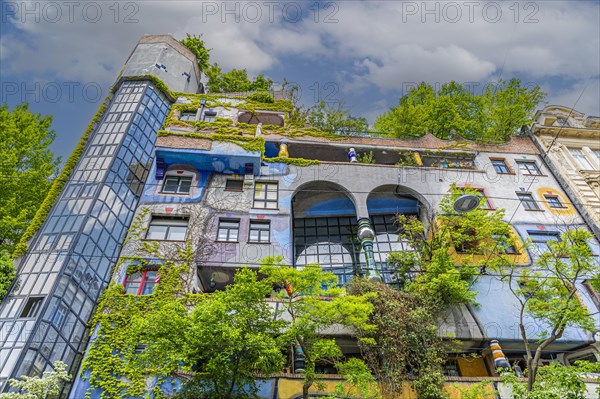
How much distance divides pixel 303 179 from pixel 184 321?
11.3m

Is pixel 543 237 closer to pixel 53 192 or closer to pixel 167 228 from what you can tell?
pixel 167 228

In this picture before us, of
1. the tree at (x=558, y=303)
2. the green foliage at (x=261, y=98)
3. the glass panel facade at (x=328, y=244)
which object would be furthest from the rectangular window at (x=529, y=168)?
the green foliage at (x=261, y=98)

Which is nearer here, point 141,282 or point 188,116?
point 141,282

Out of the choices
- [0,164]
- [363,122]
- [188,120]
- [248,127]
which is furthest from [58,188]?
[363,122]

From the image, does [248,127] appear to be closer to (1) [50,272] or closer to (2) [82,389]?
(1) [50,272]

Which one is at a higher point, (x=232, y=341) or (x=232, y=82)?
(x=232, y=82)

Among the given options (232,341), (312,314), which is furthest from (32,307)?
(312,314)

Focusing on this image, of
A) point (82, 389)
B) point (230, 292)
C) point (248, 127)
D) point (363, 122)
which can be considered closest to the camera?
point (230, 292)

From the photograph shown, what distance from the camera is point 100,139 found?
2050cm

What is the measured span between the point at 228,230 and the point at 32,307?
298 inches

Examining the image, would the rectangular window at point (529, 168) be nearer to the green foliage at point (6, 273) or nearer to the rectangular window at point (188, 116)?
the rectangular window at point (188, 116)

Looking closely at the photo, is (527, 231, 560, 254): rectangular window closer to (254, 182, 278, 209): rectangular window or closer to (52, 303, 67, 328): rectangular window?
(254, 182, 278, 209): rectangular window

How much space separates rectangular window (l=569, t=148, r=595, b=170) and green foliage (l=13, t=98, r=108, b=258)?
26.1 meters

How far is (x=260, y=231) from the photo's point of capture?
18.6 metres
